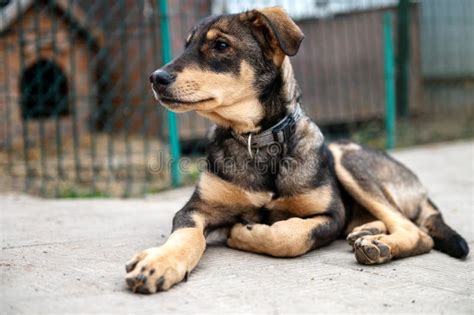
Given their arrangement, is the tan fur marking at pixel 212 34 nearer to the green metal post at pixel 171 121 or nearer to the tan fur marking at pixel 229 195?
the tan fur marking at pixel 229 195

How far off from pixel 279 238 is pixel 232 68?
41.1 inches

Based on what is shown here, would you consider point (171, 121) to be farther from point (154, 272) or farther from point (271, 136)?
point (154, 272)

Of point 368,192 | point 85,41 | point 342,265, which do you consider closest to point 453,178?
point 368,192

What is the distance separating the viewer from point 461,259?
403 cm

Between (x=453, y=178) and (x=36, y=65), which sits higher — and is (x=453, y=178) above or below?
below

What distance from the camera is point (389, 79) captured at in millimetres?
8969

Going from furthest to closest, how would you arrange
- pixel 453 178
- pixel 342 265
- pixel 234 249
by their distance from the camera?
pixel 453 178 → pixel 234 249 → pixel 342 265

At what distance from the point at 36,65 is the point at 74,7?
87cm

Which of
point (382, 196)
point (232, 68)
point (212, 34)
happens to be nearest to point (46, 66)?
point (212, 34)

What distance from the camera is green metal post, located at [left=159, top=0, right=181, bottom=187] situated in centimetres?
680

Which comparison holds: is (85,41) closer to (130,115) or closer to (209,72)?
(130,115)

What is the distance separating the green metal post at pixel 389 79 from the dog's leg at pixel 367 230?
486 centimetres

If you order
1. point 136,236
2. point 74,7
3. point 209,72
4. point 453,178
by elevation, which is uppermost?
point 74,7

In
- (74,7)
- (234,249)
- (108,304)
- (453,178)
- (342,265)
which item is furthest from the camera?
(74,7)
